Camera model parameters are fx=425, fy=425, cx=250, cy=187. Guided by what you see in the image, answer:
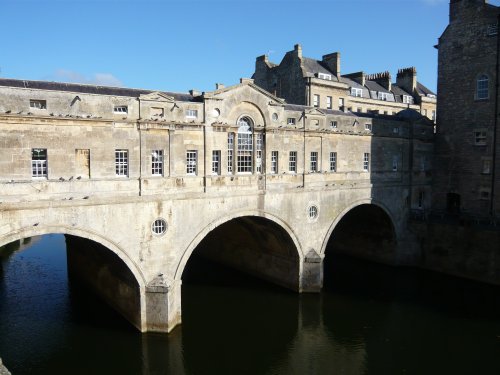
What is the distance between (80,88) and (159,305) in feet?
35.6

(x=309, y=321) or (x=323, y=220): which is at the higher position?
(x=323, y=220)

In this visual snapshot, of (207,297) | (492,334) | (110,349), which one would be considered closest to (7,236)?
(110,349)

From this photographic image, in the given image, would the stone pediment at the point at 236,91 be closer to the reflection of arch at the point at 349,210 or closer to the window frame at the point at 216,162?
the window frame at the point at 216,162

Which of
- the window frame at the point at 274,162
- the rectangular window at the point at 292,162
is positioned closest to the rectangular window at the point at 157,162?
the window frame at the point at 274,162

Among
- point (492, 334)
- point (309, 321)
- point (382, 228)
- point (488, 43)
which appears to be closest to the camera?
point (492, 334)

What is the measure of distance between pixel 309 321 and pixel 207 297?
21.3ft

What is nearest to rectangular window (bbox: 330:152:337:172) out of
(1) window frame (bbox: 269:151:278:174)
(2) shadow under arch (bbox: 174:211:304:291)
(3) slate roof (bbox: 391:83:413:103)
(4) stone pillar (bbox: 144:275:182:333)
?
(1) window frame (bbox: 269:151:278:174)

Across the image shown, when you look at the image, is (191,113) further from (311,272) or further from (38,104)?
(311,272)

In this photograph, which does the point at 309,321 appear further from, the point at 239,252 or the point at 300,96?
the point at 300,96

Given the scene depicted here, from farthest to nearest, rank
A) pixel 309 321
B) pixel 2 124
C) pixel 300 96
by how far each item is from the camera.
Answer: pixel 300 96 → pixel 309 321 → pixel 2 124

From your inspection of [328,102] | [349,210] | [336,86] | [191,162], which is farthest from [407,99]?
[191,162]

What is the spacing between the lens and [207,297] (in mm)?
25828

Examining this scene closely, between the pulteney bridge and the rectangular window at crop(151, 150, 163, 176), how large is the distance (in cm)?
5

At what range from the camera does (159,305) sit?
19.8 meters
